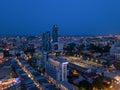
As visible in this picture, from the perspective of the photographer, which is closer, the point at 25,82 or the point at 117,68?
the point at 25,82

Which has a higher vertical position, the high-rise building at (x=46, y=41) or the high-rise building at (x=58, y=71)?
the high-rise building at (x=46, y=41)

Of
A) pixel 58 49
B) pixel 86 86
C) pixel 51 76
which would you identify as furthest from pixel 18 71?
pixel 58 49

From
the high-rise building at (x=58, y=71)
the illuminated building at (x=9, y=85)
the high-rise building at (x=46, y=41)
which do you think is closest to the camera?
the illuminated building at (x=9, y=85)

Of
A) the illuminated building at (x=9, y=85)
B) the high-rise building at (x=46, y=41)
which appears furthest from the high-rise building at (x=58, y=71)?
the high-rise building at (x=46, y=41)

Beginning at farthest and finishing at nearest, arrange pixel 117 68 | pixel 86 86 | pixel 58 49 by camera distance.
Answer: pixel 58 49 < pixel 117 68 < pixel 86 86

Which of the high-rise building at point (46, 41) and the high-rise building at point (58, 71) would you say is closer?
the high-rise building at point (58, 71)

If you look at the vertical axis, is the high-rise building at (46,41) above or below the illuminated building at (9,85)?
above

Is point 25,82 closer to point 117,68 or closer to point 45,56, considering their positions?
point 45,56

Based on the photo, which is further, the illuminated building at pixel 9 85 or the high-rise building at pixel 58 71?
the high-rise building at pixel 58 71

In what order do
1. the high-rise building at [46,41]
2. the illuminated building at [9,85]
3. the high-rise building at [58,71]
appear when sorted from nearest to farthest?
the illuminated building at [9,85], the high-rise building at [58,71], the high-rise building at [46,41]

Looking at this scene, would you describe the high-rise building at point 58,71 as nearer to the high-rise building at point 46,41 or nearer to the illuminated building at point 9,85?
the illuminated building at point 9,85

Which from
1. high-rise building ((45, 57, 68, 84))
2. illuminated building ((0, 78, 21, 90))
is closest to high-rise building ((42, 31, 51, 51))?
high-rise building ((45, 57, 68, 84))
